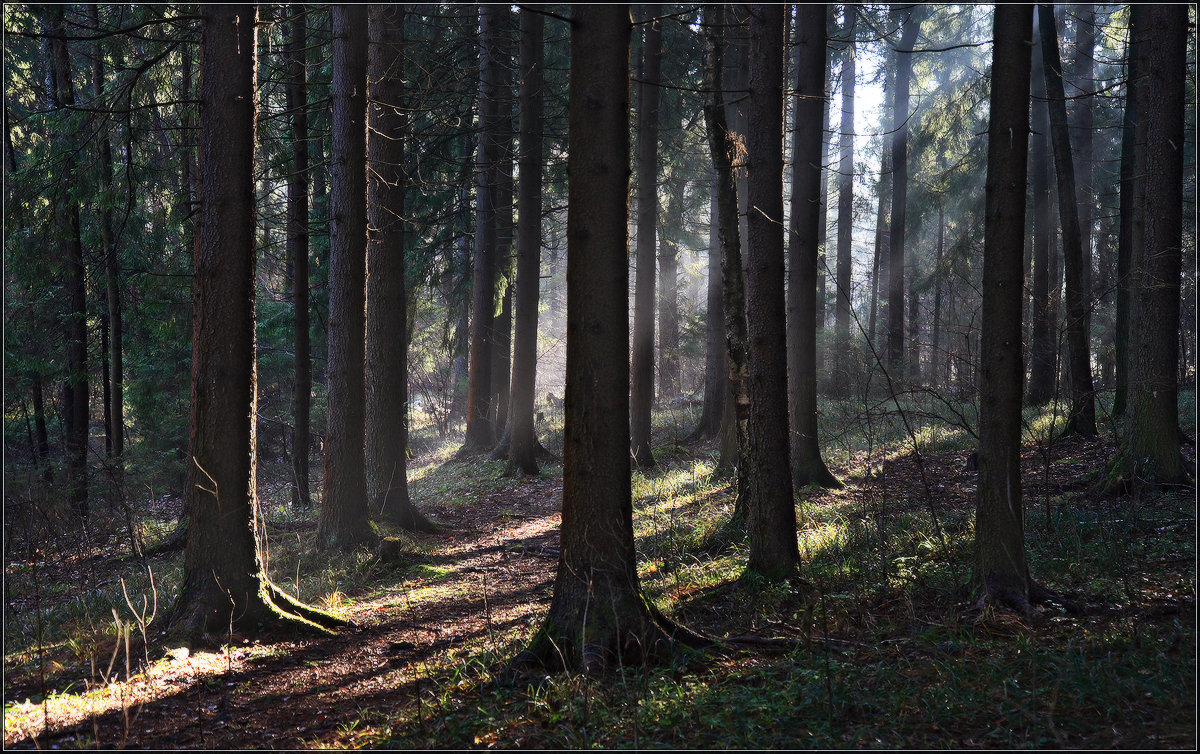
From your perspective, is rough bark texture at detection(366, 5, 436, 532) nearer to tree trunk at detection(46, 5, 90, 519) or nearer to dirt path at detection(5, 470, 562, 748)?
dirt path at detection(5, 470, 562, 748)

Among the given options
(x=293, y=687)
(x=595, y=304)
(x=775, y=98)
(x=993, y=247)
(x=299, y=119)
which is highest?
(x=299, y=119)

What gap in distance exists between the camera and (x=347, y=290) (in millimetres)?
9172

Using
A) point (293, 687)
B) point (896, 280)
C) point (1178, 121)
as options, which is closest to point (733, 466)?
point (1178, 121)

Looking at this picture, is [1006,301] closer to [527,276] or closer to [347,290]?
[347,290]

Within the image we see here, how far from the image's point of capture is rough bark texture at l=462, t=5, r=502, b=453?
1570 centimetres

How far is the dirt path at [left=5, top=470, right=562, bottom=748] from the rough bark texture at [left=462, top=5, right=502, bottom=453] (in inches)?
360

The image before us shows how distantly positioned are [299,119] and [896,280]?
58.2 feet

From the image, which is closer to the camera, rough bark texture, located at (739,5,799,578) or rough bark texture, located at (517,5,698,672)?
rough bark texture, located at (517,5,698,672)

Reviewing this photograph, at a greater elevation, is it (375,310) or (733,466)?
(375,310)

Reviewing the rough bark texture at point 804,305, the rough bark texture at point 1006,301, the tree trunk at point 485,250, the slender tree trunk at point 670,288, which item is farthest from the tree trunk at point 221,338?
the slender tree trunk at point 670,288

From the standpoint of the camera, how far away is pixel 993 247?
210 inches

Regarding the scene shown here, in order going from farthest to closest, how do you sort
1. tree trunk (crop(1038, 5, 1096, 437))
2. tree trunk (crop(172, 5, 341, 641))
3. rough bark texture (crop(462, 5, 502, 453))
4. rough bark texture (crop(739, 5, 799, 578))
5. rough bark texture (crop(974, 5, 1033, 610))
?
1. rough bark texture (crop(462, 5, 502, 453))
2. tree trunk (crop(1038, 5, 1096, 437))
3. rough bark texture (crop(739, 5, 799, 578))
4. tree trunk (crop(172, 5, 341, 641))
5. rough bark texture (crop(974, 5, 1033, 610))

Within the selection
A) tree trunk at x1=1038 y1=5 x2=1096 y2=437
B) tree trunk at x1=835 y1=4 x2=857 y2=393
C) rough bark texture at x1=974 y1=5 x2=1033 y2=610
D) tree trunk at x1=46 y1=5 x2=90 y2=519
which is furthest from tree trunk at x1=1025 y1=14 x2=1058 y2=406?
tree trunk at x1=46 y1=5 x2=90 y2=519

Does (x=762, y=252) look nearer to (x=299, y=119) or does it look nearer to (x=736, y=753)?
(x=736, y=753)
